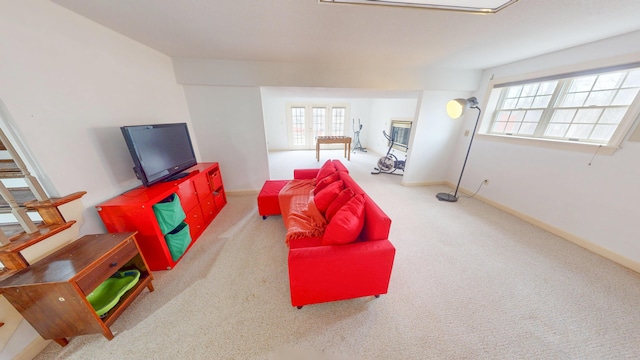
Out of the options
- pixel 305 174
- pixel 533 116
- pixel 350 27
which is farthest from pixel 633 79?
pixel 305 174

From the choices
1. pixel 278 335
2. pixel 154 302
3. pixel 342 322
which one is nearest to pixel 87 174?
pixel 154 302

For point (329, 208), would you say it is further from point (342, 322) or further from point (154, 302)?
point (154, 302)

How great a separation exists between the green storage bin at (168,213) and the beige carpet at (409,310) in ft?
1.47

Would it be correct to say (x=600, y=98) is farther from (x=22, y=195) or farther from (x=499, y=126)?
(x=22, y=195)

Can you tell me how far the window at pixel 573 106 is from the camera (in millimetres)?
1907

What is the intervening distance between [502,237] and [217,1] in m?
3.84

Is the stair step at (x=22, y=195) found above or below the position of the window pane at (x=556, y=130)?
below

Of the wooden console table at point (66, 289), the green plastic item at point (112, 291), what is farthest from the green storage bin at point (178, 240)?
the wooden console table at point (66, 289)

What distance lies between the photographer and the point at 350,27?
5.67 feet

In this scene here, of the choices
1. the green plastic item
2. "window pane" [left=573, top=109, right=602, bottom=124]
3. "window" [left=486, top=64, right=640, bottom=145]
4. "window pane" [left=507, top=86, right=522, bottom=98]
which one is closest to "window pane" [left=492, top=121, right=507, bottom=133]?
"window" [left=486, top=64, right=640, bottom=145]

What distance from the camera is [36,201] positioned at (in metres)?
1.22

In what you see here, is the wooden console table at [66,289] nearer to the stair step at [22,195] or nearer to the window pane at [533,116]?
the stair step at [22,195]

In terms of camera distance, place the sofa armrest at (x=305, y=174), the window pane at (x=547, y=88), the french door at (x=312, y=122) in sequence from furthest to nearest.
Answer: the french door at (x=312, y=122)
the sofa armrest at (x=305, y=174)
the window pane at (x=547, y=88)

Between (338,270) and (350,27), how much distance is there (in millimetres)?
2175
